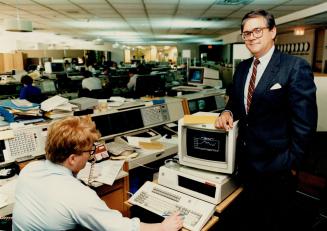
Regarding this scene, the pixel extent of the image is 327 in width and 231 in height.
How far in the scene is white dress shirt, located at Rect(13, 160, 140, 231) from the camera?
3.78 ft

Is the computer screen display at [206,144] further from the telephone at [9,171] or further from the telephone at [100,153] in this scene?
the telephone at [9,171]

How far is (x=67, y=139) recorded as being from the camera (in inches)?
51.8

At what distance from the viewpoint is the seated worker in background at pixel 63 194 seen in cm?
116

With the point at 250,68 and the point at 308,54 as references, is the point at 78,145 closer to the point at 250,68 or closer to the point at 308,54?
the point at 250,68

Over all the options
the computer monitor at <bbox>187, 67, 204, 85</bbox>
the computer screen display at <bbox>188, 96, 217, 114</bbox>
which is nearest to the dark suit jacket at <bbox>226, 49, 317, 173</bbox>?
the computer screen display at <bbox>188, 96, 217, 114</bbox>

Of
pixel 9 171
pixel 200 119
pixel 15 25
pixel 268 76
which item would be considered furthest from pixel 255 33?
pixel 15 25

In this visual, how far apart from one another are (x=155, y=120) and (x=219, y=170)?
50.9 inches

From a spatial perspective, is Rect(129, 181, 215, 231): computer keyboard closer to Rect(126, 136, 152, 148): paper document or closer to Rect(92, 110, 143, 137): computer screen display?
Rect(126, 136, 152, 148): paper document

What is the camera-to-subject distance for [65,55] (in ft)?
41.7

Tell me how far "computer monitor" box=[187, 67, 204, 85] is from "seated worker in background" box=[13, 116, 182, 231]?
3.43 metres

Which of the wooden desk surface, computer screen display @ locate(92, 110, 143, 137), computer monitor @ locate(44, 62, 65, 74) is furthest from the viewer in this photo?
computer monitor @ locate(44, 62, 65, 74)

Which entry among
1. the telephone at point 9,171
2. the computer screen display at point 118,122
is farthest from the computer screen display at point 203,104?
the telephone at point 9,171

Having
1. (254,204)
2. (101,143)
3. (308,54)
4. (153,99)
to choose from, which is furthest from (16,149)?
(308,54)

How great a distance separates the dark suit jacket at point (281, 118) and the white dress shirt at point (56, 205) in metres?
0.84
